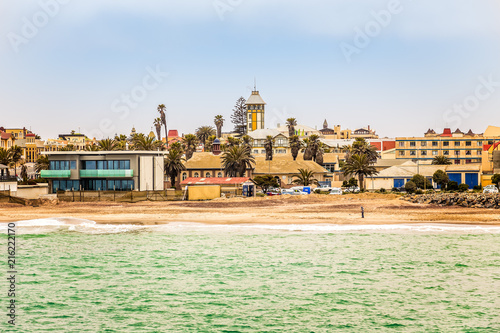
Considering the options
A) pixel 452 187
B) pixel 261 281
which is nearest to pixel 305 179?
pixel 452 187

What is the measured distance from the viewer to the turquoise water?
84.5 ft

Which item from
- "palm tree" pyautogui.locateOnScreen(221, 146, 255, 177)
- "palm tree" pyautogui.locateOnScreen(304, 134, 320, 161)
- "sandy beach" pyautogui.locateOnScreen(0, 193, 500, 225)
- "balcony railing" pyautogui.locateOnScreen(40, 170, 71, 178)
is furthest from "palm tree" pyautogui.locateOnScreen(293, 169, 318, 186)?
"balcony railing" pyautogui.locateOnScreen(40, 170, 71, 178)

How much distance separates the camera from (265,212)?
216ft

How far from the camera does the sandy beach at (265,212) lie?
57375 mm

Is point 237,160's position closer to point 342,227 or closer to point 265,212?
point 265,212

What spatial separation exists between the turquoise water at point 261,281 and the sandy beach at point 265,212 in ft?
24.0

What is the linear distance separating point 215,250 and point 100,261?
820 cm

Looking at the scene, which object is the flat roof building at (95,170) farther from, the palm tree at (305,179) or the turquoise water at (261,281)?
the turquoise water at (261,281)

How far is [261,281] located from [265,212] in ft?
107

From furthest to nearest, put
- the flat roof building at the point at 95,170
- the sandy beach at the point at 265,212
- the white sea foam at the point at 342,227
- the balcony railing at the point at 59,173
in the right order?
the flat roof building at the point at 95,170
the balcony railing at the point at 59,173
the sandy beach at the point at 265,212
the white sea foam at the point at 342,227

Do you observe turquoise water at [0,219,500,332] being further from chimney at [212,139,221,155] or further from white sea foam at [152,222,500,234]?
chimney at [212,139,221,155]

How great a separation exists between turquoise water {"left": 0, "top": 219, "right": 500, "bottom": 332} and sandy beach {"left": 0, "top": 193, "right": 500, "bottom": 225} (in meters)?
7.31

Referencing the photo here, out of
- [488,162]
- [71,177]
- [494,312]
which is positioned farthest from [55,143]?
[494,312]

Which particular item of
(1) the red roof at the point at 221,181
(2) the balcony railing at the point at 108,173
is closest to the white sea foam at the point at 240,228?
(2) the balcony railing at the point at 108,173
